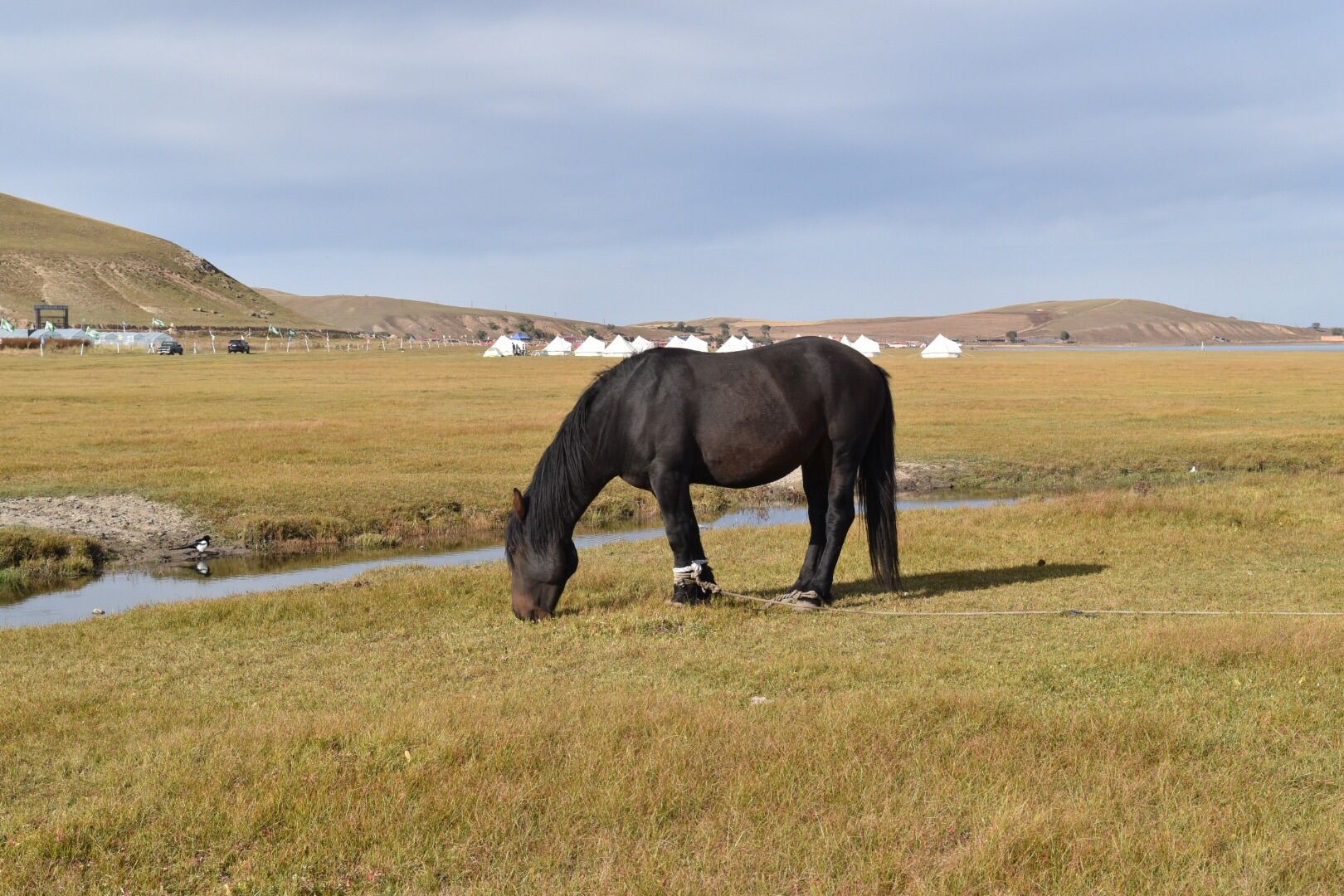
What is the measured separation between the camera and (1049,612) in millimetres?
10000

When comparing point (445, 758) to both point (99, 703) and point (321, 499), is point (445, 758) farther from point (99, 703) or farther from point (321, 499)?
point (321, 499)

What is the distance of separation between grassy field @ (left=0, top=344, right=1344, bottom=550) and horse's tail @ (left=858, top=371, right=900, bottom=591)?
33.1 ft

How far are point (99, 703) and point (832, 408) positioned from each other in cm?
664

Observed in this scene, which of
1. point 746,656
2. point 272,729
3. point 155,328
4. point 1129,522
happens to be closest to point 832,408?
point 746,656

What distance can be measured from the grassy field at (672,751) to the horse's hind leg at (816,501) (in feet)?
1.82

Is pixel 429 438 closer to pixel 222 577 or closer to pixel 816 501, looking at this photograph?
pixel 222 577

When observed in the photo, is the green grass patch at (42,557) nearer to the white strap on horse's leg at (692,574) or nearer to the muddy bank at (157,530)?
the muddy bank at (157,530)

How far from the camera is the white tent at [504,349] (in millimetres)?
106800

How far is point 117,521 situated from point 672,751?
1515 cm

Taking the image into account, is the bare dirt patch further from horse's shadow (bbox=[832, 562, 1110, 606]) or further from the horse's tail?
the horse's tail

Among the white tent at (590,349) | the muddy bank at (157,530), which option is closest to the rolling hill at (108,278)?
the white tent at (590,349)

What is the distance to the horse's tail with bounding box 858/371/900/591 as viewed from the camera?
35.8ft

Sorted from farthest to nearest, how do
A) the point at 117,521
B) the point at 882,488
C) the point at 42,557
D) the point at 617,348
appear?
the point at 617,348 < the point at 117,521 < the point at 42,557 < the point at 882,488

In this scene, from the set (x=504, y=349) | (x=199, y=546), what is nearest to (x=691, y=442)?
(x=199, y=546)
